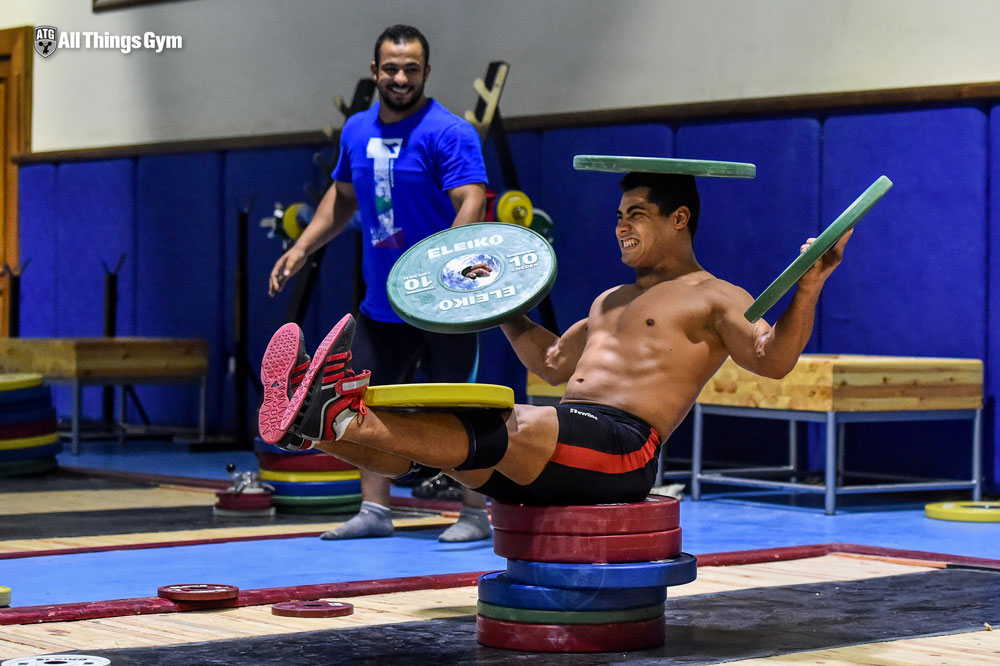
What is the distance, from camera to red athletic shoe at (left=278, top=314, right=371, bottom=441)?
9.68ft

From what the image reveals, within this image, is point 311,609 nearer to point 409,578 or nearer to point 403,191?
point 409,578

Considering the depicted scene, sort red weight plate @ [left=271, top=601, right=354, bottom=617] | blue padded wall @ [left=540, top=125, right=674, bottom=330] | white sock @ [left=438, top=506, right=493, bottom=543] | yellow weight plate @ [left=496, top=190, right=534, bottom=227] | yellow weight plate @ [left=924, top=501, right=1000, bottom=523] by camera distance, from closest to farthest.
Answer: red weight plate @ [left=271, top=601, right=354, bottom=617] → white sock @ [left=438, top=506, right=493, bottom=543] → yellow weight plate @ [left=924, top=501, right=1000, bottom=523] → yellow weight plate @ [left=496, top=190, right=534, bottom=227] → blue padded wall @ [left=540, top=125, right=674, bottom=330]

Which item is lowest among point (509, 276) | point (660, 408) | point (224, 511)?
point (224, 511)

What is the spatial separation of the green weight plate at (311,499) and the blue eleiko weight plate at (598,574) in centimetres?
289

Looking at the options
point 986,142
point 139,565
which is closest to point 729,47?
point 986,142

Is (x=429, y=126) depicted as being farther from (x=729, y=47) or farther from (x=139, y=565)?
(x=729, y=47)

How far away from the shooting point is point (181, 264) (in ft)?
33.7

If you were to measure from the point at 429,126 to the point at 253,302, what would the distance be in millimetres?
4913

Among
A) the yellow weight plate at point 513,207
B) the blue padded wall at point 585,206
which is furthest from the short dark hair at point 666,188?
the blue padded wall at point 585,206

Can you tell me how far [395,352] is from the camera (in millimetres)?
5074

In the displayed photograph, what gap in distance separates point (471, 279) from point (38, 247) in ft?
28.1

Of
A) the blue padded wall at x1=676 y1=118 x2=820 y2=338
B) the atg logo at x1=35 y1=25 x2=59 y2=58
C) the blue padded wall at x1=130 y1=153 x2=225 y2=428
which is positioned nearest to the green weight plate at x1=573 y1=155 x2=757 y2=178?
the blue padded wall at x1=676 y1=118 x2=820 y2=338

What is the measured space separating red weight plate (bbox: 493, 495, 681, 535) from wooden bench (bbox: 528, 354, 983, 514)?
3.15 meters

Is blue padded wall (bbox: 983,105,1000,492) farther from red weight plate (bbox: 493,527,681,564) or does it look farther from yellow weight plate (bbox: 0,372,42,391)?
yellow weight plate (bbox: 0,372,42,391)
